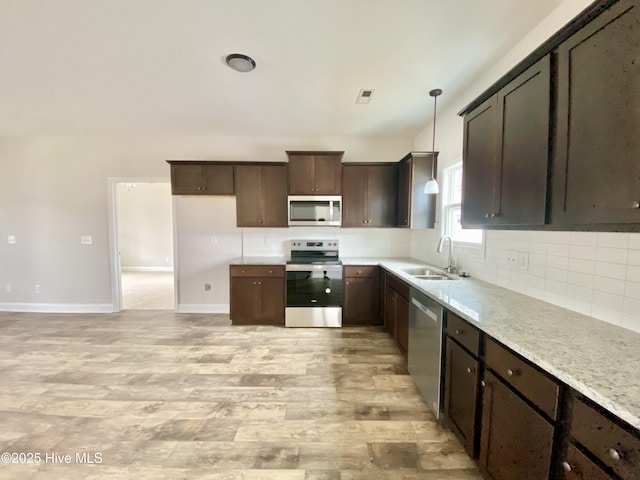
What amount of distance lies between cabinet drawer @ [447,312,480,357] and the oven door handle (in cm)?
187

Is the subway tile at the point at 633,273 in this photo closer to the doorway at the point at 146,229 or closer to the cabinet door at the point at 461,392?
the cabinet door at the point at 461,392

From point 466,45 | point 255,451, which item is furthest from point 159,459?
point 466,45

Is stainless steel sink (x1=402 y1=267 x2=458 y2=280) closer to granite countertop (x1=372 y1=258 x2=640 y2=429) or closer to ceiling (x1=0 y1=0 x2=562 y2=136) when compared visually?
granite countertop (x1=372 y1=258 x2=640 y2=429)

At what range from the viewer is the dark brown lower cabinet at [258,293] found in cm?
354

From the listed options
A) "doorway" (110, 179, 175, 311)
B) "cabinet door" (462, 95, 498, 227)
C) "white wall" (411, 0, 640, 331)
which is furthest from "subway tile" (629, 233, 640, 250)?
"doorway" (110, 179, 175, 311)

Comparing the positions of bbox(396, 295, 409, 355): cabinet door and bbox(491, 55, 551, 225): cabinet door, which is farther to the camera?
bbox(396, 295, 409, 355): cabinet door

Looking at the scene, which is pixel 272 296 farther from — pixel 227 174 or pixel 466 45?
pixel 466 45

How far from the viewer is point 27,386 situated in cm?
222

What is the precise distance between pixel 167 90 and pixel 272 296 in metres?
2.72

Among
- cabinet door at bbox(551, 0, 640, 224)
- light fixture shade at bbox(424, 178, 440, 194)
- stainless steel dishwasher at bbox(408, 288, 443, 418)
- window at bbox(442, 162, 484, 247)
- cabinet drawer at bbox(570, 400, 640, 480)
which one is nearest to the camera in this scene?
cabinet drawer at bbox(570, 400, 640, 480)

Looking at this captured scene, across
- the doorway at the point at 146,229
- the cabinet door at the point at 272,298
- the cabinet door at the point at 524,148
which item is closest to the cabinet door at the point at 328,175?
the cabinet door at the point at 272,298

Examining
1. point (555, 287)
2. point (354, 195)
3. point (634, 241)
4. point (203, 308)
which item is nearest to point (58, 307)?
point (203, 308)

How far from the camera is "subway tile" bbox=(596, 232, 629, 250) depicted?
4.16ft

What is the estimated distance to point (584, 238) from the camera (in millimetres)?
1460
